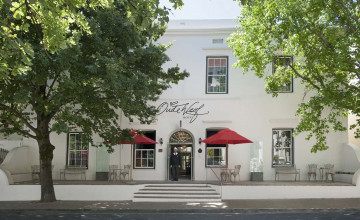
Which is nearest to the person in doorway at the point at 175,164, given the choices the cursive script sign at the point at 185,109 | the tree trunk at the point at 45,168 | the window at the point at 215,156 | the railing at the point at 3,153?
the window at the point at 215,156

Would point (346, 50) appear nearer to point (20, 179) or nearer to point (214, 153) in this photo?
point (214, 153)

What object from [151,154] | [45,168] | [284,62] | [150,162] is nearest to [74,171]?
[150,162]

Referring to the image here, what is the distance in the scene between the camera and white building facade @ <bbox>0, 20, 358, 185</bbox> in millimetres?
21781

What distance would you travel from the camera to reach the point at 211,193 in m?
18.1

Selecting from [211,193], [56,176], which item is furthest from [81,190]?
[211,193]

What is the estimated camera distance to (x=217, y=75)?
73.8 ft

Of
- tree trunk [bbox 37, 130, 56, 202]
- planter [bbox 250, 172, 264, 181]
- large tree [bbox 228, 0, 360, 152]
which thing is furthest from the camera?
planter [bbox 250, 172, 264, 181]

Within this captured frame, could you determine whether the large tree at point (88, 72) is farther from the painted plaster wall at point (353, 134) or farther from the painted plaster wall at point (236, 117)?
the painted plaster wall at point (353, 134)

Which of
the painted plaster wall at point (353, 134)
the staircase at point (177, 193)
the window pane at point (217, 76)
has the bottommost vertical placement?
the staircase at point (177, 193)

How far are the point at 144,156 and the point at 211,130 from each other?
389 cm

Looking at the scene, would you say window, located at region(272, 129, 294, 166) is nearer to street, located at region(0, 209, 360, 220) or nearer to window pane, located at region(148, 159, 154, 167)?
window pane, located at region(148, 159, 154, 167)

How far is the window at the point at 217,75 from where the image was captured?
882 inches

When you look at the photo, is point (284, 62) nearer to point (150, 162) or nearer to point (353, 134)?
point (150, 162)

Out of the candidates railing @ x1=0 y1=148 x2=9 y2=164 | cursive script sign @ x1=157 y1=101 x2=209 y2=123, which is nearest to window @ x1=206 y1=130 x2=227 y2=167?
cursive script sign @ x1=157 y1=101 x2=209 y2=123
